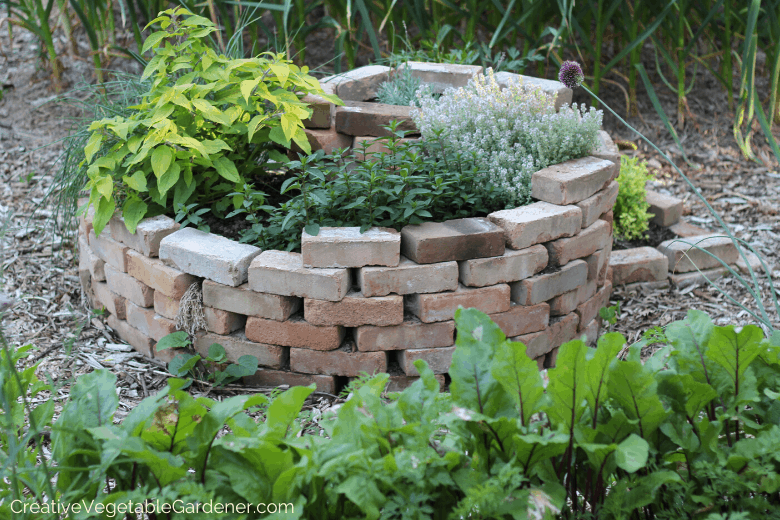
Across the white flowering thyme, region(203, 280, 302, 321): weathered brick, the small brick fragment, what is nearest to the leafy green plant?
region(203, 280, 302, 321): weathered brick

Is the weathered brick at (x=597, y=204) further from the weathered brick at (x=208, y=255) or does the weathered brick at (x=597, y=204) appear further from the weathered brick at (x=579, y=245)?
the weathered brick at (x=208, y=255)

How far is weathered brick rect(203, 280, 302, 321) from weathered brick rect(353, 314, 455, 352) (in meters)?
0.25

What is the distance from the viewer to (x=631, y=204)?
3.50m

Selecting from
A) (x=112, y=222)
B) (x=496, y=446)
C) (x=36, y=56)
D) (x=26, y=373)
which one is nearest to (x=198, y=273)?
(x=112, y=222)

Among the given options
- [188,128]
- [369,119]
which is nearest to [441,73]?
[369,119]

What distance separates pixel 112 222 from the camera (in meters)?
2.74

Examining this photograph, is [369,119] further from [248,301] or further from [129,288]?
[129,288]

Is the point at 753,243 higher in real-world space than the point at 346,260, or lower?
lower

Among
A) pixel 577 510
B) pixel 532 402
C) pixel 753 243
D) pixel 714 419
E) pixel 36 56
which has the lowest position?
pixel 753 243

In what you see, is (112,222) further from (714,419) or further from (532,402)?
(714,419)

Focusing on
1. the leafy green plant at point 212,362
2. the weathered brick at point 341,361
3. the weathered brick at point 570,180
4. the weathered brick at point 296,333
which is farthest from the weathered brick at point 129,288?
the weathered brick at point 570,180

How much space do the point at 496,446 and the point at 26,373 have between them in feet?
3.37

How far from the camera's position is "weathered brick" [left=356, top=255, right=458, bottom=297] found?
2.36 m

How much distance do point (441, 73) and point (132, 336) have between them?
188 cm
